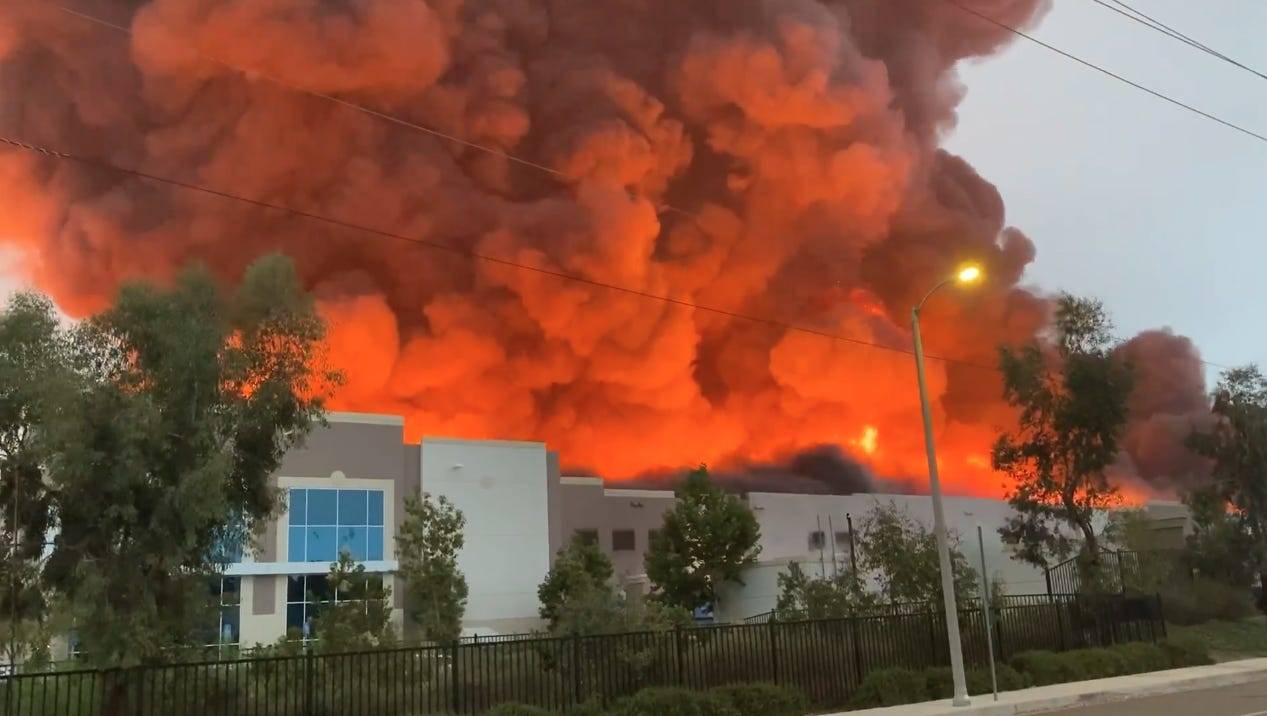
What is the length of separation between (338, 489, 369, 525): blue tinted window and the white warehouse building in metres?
0.05

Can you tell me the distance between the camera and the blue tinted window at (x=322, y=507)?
4962 centimetres

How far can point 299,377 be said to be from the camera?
1562 cm

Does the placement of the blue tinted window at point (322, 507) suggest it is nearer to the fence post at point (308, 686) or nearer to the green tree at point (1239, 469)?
the fence post at point (308, 686)

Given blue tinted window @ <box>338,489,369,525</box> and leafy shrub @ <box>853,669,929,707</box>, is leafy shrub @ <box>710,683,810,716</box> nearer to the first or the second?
leafy shrub @ <box>853,669,929,707</box>

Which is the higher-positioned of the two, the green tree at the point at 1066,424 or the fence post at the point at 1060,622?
the green tree at the point at 1066,424

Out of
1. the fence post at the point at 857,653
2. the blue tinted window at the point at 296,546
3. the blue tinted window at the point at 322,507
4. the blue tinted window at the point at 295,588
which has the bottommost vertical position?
the fence post at the point at 857,653

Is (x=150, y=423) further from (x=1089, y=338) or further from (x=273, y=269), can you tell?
(x=1089, y=338)

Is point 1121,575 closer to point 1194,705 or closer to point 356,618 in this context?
point 1194,705

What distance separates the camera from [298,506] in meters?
49.2

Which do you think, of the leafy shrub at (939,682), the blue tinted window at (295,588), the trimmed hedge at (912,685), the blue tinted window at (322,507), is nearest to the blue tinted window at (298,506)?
the blue tinted window at (322,507)

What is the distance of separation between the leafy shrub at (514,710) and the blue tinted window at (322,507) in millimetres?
35728

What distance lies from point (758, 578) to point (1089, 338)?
1078 inches

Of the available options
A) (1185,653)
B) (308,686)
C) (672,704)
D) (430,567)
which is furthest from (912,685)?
(430,567)

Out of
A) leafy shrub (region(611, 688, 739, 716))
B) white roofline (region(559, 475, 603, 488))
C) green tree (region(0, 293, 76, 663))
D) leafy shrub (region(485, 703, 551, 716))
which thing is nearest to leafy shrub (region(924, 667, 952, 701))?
leafy shrub (region(611, 688, 739, 716))
